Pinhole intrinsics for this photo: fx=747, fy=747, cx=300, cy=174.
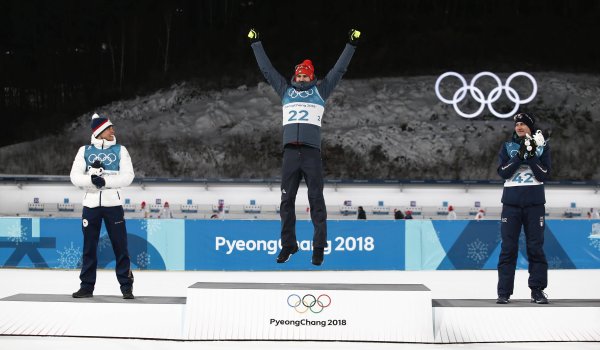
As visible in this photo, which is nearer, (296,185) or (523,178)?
(296,185)

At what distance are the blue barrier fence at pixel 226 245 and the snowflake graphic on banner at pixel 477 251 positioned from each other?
2.62ft

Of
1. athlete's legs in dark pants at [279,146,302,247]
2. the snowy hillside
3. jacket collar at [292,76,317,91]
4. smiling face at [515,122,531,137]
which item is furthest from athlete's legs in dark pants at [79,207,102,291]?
the snowy hillside

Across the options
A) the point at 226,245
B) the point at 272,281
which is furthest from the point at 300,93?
the point at 226,245

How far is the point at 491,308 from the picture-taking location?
940 cm

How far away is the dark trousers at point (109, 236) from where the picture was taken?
33.6ft

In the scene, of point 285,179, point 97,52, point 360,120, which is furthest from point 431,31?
point 285,179

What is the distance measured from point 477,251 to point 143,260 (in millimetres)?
9617

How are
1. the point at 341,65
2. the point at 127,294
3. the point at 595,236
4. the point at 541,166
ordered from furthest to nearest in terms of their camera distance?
the point at 595,236, the point at 127,294, the point at 341,65, the point at 541,166

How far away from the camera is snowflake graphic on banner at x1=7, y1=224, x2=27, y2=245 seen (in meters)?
20.9

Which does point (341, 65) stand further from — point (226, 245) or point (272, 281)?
point (226, 245)

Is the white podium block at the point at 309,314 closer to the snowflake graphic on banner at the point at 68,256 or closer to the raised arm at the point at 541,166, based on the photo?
the raised arm at the point at 541,166

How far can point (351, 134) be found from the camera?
56.6 meters

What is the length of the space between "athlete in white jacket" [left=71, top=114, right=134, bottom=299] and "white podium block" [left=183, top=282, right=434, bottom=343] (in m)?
1.30

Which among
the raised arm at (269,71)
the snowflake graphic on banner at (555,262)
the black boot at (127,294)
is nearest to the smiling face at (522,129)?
the raised arm at (269,71)
